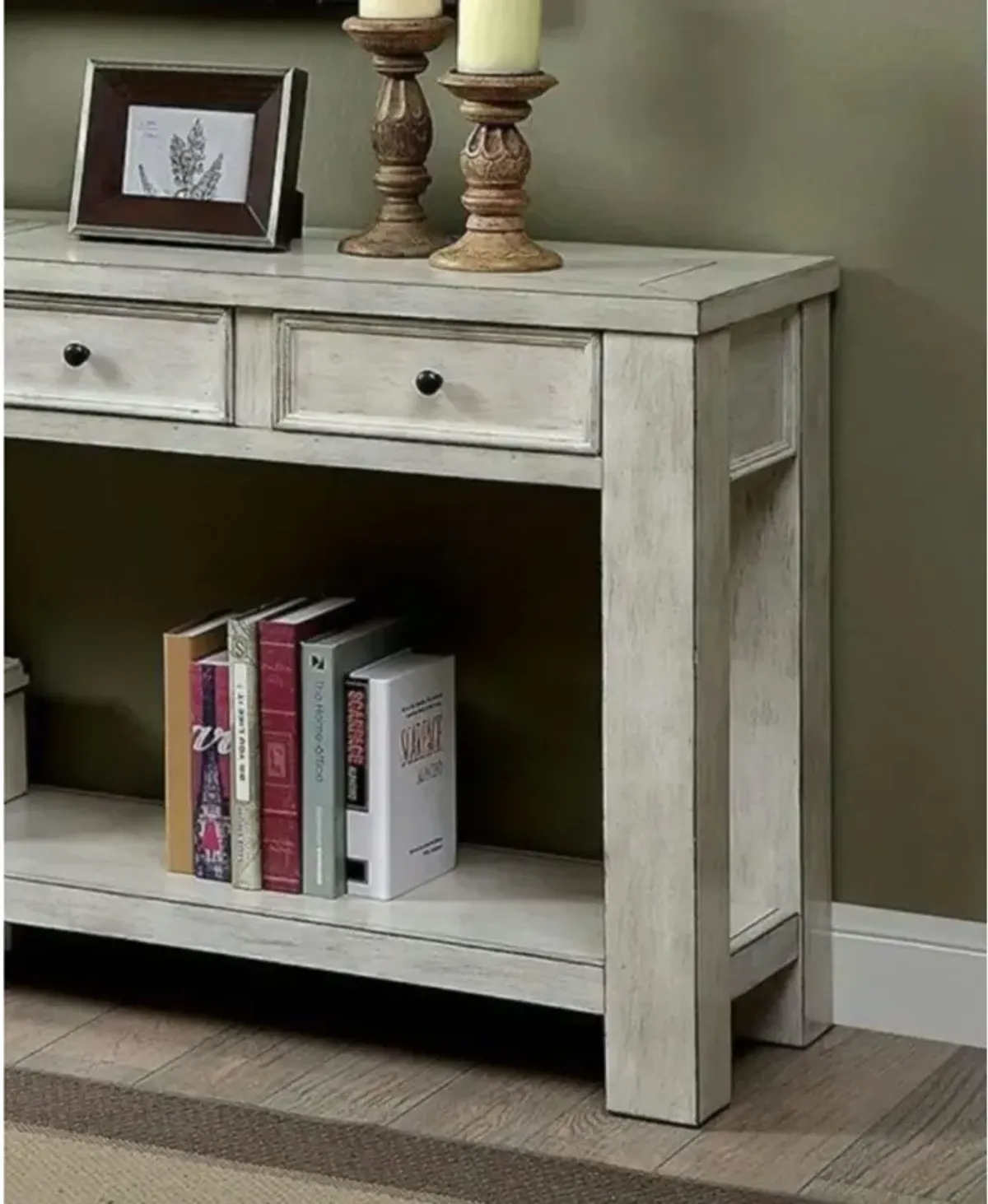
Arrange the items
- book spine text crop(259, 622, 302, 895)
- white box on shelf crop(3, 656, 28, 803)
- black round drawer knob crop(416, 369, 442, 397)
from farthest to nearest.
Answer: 1. white box on shelf crop(3, 656, 28, 803)
2. book spine text crop(259, 622, 302, 895)
3. black round drawer knob crop(416, 369, 442, 397)

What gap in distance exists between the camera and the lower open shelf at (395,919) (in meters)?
2.41

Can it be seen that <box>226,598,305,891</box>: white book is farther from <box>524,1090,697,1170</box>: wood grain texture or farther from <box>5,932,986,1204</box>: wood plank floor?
<box>524,1090,697,1170</box>: wood grain texture

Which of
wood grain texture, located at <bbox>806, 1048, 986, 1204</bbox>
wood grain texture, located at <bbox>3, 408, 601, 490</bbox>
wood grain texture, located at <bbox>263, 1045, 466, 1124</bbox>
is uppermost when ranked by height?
wood grain texture, located at <bbox>3, 408, 601, 490</bbox>

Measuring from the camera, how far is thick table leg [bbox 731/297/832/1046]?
247cm

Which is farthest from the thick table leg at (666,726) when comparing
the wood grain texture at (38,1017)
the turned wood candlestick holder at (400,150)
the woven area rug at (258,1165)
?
the wood grain texture at (38,1017)

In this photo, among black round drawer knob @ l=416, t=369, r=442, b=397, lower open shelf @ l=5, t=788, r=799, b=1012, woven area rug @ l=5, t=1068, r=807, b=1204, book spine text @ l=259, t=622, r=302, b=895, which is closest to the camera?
woven area rug @ l=5, t=1068, r=807, b=1204

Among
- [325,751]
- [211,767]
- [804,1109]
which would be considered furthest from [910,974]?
[211,767]

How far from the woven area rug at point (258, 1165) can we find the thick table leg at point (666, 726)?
145mm

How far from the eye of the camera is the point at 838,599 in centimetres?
255

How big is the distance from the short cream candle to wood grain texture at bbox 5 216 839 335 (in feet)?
0.77

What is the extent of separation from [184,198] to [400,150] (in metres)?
0.24

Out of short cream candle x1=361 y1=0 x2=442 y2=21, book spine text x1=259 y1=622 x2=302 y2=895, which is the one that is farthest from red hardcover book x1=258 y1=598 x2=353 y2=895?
short cream candle x1=361 y1=0 x2=442 y2=21

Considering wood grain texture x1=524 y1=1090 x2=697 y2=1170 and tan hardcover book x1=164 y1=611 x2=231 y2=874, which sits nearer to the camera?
wood grain texture x1=524 y1=1090 x2=697 y2=1170

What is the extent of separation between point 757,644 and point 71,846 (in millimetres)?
787
